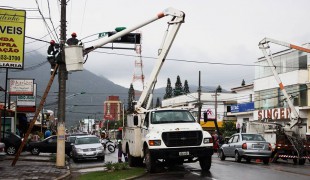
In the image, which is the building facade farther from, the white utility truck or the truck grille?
the truck grille

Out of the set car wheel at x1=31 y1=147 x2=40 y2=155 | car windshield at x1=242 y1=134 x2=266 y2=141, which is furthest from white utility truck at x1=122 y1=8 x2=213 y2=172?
car wheel at x1=31 y1=147 x2=40 y2=155

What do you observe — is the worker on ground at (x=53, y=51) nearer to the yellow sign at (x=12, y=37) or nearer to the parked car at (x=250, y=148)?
the yellow sign at (x=12, y=37)

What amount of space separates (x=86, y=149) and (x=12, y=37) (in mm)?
9431

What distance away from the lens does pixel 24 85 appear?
39.1m

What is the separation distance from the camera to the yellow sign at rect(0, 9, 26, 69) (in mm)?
20859

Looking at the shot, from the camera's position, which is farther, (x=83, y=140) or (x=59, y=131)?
(x=83, y=140)

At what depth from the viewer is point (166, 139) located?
53.0 feet

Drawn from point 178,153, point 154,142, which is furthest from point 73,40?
point 178,153

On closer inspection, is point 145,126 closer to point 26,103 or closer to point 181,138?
point 181,138

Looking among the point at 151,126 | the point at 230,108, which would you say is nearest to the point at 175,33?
the point at 151,126

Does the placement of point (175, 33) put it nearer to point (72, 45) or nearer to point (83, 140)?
point (72, 45)

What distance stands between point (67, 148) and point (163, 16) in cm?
1392

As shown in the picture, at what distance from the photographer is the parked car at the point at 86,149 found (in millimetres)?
27672

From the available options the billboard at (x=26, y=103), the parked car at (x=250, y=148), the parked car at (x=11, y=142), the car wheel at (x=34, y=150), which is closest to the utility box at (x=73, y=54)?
the parked car at (x=250, y=148)
